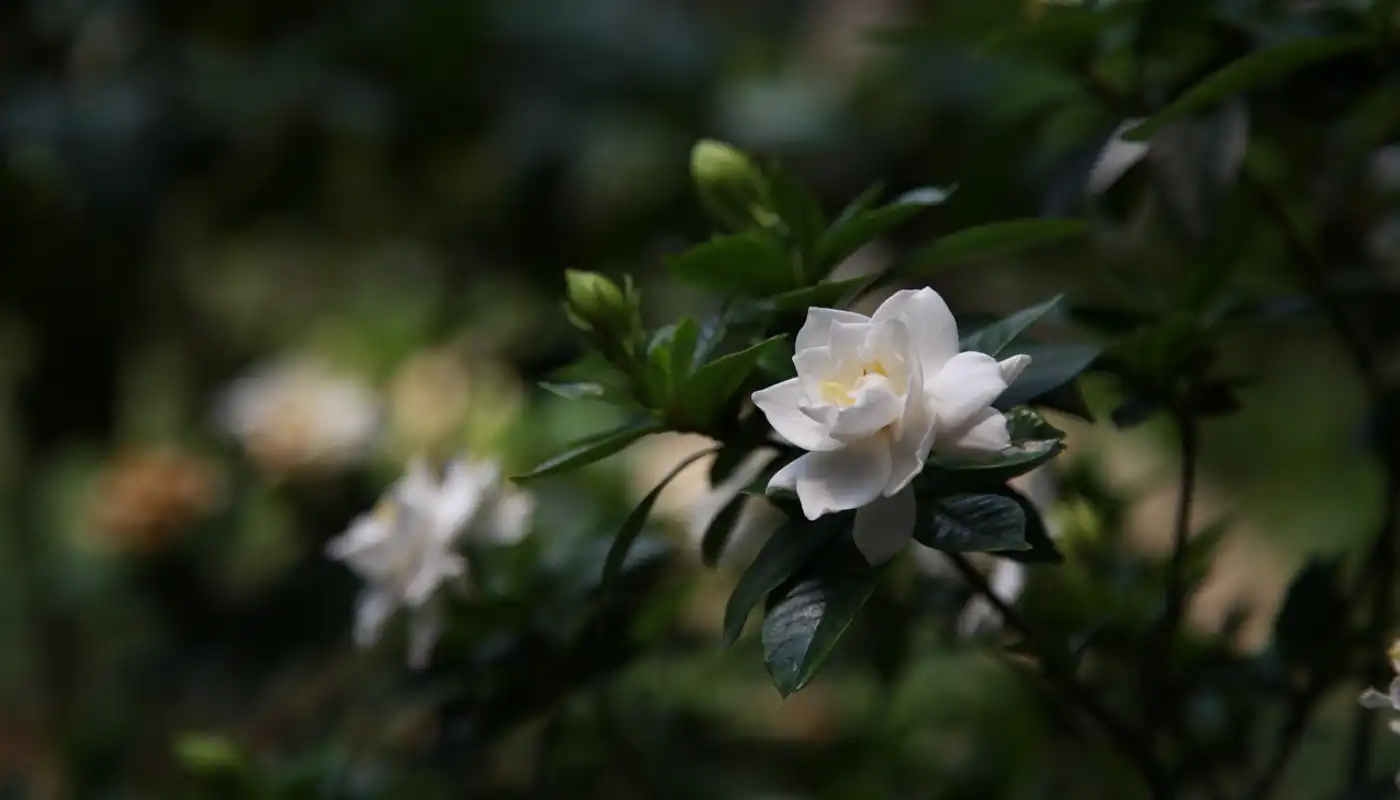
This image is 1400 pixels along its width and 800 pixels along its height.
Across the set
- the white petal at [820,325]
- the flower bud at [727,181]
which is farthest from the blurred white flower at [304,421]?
the white petal at [820,325]

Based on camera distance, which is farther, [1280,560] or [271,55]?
[1280,560]

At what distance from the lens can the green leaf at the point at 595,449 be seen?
41 centimetres

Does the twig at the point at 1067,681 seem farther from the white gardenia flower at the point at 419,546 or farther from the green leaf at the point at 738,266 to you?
the white gardenia flower at the point at 419,546

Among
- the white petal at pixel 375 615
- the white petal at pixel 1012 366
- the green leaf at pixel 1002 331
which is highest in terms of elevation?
the white petal at pixel 1012 366

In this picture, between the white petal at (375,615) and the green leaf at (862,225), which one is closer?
the green leaf at (862,225)

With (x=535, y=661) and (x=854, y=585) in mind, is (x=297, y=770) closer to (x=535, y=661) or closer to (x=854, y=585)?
(x=535, y=661)

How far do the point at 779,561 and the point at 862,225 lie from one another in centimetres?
12

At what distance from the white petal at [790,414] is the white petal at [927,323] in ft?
0.11

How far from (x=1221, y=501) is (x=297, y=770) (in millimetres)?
1318

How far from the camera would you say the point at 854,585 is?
386mm

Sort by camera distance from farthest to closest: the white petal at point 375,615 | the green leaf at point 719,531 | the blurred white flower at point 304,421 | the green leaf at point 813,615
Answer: the blurred white flower at point 304,421, the white petal at point 375,615, the green leaf at point 719,531, the green leaf at point 813,615

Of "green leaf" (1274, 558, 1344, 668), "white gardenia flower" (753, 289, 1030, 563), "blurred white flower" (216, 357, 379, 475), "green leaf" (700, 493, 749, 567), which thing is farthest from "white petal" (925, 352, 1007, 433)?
"blurred white flower" (216, 357, 379, 475)

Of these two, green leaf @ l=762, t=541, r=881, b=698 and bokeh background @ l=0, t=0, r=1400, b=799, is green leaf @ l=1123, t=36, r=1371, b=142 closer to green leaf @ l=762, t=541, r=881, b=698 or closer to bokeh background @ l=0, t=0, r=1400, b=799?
bokeh background @ l=0, t=0, r=1400, b=799

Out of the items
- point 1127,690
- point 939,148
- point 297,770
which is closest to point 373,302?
point 939,148
